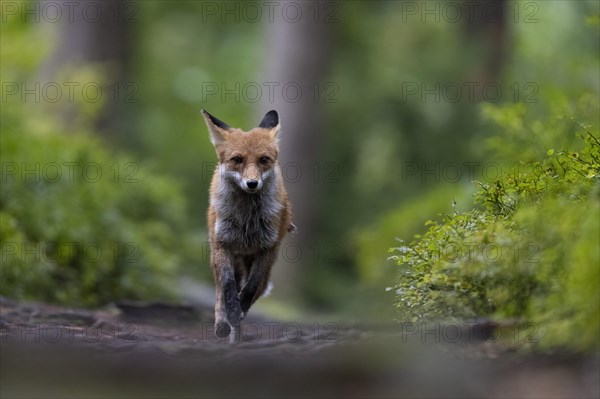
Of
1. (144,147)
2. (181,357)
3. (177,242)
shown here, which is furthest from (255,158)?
(144,147)

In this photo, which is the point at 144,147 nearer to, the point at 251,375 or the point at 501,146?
the point at 501,146

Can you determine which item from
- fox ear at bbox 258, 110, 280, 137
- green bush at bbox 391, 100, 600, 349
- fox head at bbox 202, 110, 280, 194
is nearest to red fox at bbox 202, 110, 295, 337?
fox head at bbox 202, 110, 280, 194

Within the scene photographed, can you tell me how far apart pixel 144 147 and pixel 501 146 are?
17.2 m

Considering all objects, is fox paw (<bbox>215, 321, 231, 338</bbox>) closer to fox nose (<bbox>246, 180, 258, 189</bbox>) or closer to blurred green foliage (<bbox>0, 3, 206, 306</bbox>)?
fox nose (<bbox>246, 180, 258, 189</bbox>)

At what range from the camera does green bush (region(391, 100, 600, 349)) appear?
5090mm

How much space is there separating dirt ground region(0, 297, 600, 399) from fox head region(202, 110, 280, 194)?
2.05 m

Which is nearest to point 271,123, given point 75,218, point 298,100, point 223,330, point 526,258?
point 223,330

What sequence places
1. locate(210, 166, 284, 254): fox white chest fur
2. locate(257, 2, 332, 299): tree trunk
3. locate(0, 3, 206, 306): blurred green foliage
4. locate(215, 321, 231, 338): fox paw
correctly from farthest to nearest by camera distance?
locate(257, 2, 332, 299): tree trunk, locate(0, 3, 206, 306): blurred green foliage, locate(210, 166, 284, 254): fox white chest fur, locate(215, 321, 231, 338): fox paw

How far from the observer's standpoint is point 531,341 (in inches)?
213

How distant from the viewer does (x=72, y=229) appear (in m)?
11.8

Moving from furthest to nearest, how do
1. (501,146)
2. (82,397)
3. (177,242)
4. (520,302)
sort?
(177,242) < (501,146) < (520,302) < (82,397)

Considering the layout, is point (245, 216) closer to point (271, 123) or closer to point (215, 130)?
point (215, 130)

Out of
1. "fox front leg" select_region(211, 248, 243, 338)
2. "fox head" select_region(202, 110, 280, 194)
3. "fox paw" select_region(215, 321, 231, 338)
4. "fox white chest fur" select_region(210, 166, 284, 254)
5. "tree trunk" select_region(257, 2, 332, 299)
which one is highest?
"tree trunk" select_region(257, 2, 332, 299)

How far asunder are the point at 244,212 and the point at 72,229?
4400 mm
